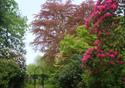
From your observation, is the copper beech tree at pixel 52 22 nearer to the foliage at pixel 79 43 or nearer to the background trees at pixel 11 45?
the background trees at pixel 11 45

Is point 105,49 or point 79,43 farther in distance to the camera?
point 79,43

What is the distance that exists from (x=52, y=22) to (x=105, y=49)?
20805 mm

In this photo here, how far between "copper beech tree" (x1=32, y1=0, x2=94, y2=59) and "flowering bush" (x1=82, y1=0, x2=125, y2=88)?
1708cm

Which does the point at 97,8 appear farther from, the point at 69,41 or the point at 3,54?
the point at 3,54

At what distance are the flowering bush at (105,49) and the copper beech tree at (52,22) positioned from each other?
17.1m

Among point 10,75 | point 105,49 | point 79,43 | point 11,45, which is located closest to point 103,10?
point 105,49

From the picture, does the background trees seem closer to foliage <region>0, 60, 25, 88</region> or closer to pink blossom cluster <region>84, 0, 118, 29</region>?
foliage <region>0, 60, 25, 88</region>

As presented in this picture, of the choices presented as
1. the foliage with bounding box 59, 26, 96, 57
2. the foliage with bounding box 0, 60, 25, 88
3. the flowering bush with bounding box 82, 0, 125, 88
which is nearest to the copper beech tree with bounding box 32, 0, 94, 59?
the foliage with bounding box 59, 26, 96, 57

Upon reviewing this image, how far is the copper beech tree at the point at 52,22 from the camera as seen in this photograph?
105 feet

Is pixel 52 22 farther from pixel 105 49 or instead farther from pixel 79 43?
pixel 105 49

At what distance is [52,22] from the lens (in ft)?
109

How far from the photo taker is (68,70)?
21.0 meters

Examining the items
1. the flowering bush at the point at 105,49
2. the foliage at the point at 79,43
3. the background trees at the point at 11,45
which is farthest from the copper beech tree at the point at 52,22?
the flowering bush at the point at 105,49

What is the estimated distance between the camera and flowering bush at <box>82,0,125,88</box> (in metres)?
11.7
